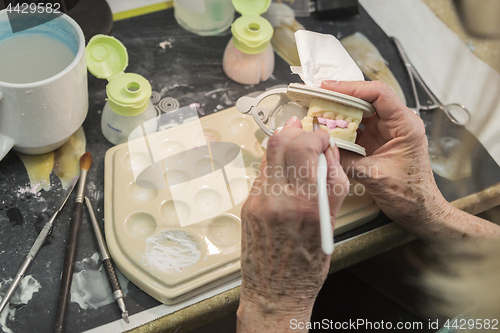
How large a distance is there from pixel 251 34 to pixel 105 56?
0.36m

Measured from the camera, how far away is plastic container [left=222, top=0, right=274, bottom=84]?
3.35ft

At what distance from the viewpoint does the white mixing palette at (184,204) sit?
2.78 ft

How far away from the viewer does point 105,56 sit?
1.01 metres

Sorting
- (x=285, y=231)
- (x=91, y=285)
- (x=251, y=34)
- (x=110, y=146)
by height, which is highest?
(x=251, y=34)

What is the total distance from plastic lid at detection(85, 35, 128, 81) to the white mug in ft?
0.36

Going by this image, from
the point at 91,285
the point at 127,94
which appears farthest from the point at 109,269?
the point at 127,94

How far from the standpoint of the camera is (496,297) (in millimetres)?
904

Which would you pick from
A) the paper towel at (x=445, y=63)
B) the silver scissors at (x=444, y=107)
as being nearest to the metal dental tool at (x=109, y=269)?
the silver scissors at (x=444, y=107)

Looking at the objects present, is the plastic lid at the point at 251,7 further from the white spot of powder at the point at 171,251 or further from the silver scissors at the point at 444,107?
the white spot of powder at the point at 171,251

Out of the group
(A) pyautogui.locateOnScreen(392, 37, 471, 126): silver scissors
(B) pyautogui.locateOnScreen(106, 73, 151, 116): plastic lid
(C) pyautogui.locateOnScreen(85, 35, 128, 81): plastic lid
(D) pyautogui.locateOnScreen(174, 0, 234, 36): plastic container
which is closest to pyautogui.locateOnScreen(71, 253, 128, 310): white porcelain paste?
(B) pyautogui.locateOnScreen(106, 73, 151, 116): plastic lid

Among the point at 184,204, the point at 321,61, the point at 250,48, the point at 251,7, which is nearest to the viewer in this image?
the point at 321,61

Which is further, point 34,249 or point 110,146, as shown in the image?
point 110,146

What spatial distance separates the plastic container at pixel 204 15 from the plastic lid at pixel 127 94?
1.23ft

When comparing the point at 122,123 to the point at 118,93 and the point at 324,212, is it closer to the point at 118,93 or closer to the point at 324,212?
Result: the point at 118,93
